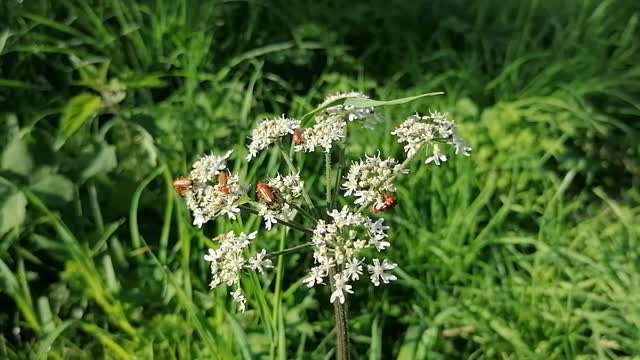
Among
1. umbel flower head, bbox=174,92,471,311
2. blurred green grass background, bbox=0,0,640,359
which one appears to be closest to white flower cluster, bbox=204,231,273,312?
umbel flower head, bbox=174,92,471,311

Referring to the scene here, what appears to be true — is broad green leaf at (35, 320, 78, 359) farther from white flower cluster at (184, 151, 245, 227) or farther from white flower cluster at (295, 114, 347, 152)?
white flower cluster at (295, 114, 347, 152)

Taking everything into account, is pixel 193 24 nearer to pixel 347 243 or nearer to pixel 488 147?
pixel 488 147

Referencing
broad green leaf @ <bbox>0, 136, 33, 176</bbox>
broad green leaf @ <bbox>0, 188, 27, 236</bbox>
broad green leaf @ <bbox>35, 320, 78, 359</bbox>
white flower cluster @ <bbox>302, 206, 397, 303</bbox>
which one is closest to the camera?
white flower cluster @ <bbox>302, 206, 397, 303</bbox>

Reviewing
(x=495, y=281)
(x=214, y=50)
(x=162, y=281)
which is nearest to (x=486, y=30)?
(x=214, y=50)

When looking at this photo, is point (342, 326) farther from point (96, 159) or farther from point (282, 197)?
point (96, 159)

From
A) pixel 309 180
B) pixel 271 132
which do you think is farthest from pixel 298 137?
pixel 309 180
